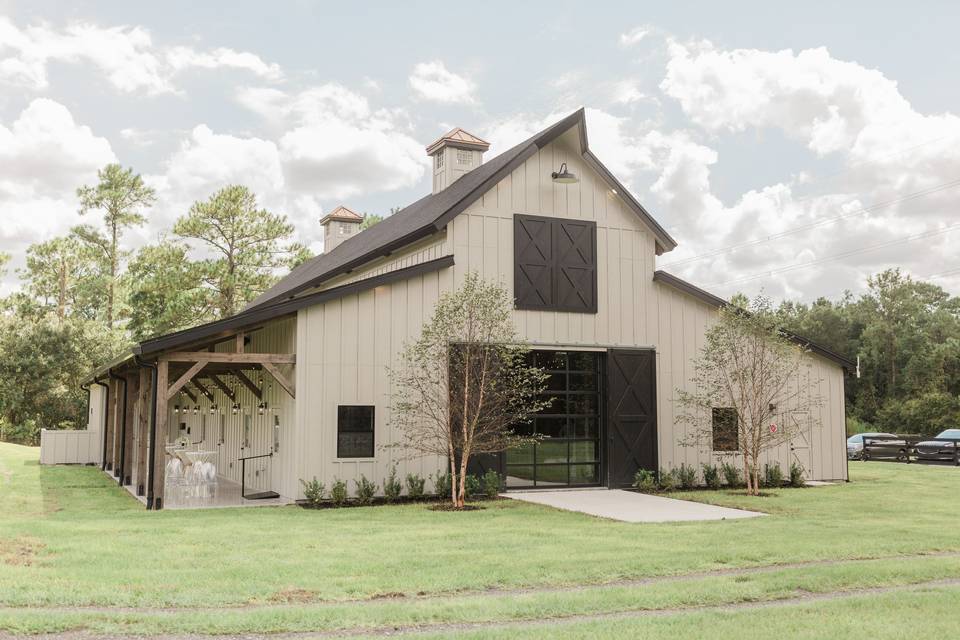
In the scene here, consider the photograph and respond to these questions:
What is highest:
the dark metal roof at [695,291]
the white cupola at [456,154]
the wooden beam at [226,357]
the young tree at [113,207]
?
the young tree at [113,207]

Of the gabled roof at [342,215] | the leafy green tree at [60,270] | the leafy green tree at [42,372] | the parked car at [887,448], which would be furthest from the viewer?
the leafy green tree at [60,270]

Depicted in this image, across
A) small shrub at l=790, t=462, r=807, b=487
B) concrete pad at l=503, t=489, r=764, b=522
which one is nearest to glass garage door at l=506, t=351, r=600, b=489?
concrete pad at l=503, t=489, r=764, b=522

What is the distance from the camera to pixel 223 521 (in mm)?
12641

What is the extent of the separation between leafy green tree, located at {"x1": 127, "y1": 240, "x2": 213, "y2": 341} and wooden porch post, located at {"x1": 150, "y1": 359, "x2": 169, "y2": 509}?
2412 cm

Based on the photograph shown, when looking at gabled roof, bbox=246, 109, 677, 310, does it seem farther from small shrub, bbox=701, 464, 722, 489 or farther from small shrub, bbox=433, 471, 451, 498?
small shrub, bbox=701, 464, 722, 489

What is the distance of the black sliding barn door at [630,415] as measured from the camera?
59.3 feet

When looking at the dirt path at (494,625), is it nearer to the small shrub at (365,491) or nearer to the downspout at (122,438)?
the small shrub at (365,491)

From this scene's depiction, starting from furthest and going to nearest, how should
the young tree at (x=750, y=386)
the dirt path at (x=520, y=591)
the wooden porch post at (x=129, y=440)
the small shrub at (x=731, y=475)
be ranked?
the wooden porch post at (x=129, y=440), the small shrub at (x=731, y=475), the young tree at (x=750, y=386), the dirt path at (x=520, y=591)

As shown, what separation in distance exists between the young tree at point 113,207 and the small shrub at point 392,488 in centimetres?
3700

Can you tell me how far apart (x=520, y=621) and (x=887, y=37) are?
17.8 metres

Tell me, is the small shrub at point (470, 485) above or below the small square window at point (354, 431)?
below

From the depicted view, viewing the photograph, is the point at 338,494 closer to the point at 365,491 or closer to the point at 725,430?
the point at 365,491

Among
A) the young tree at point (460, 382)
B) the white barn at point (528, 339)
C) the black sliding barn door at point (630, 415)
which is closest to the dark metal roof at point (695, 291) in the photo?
the white barn at point (528, 339)

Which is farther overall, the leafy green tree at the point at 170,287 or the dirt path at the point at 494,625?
the leafy green tree at the point at 170,287
